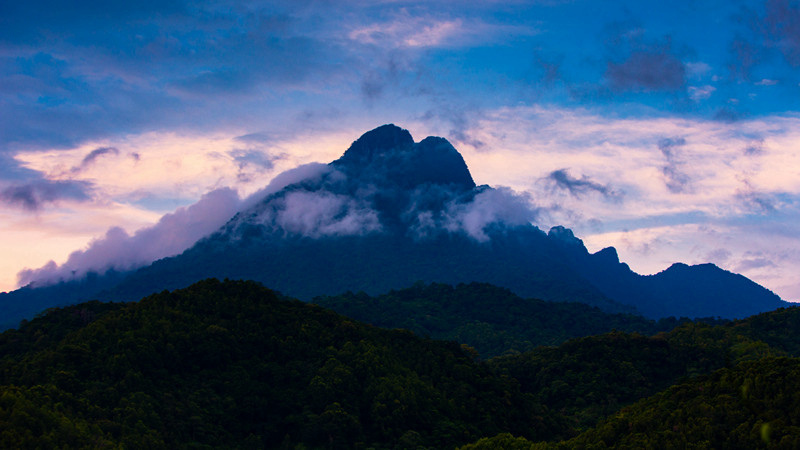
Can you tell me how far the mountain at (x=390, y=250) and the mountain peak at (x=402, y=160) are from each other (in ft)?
0.98

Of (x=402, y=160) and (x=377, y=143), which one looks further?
(x=377, y=143)

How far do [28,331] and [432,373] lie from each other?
87.8ft

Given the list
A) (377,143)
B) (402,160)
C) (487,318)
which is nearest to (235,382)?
(487,318)

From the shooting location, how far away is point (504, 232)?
Answer: 586ft

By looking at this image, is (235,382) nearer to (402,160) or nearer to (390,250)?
(390,250)

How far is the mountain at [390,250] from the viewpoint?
150 m

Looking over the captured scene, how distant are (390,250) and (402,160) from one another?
33.5 m

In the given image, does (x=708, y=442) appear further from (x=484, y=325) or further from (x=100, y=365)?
(x=484, y=325)

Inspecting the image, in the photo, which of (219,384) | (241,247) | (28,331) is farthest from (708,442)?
(241,247)

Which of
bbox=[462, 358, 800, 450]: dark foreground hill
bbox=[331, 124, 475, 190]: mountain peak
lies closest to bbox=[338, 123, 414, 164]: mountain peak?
bbox=[331, 124, 475, 190]: mountain peak

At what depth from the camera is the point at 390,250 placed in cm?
16275

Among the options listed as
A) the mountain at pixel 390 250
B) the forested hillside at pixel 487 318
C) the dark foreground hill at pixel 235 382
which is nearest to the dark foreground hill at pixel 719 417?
the dark foreground hill at pixel 235 382

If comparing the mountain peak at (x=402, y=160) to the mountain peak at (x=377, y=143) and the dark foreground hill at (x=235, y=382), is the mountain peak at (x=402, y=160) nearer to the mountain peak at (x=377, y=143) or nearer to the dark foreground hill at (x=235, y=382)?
the mountain peak at (x=377, y=143)

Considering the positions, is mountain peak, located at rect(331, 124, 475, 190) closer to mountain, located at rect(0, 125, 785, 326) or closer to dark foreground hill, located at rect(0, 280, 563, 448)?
mountain, located at rect(0, 125, 785, 326)
